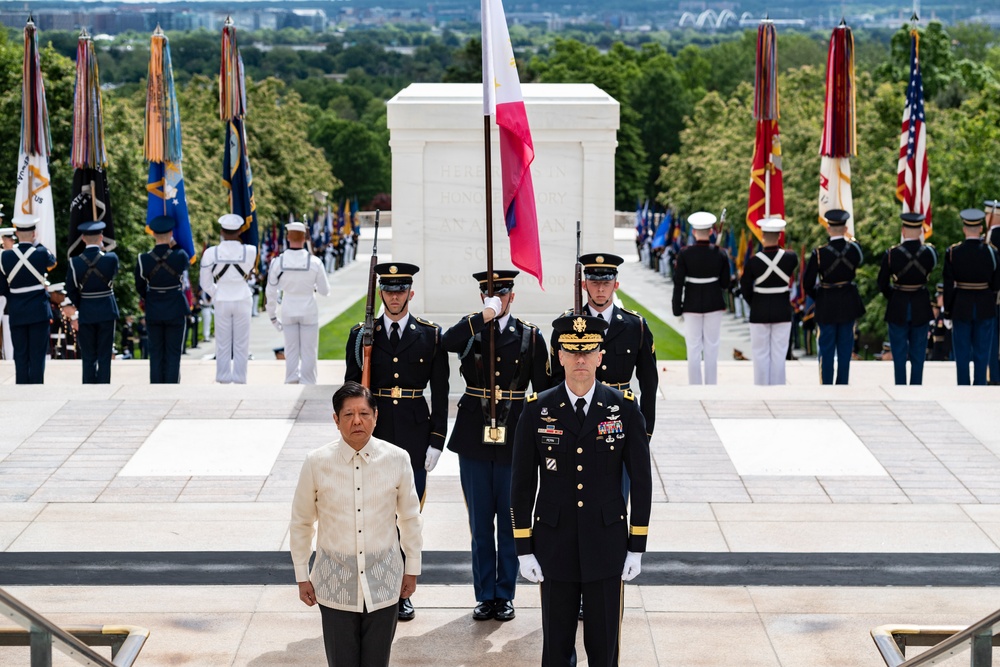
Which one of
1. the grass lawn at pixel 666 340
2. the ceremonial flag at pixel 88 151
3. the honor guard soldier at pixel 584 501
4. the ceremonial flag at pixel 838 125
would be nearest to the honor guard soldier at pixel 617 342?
the honor guard soldier at pixel 584 501

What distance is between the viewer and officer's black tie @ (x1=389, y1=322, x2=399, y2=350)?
7.30 meters

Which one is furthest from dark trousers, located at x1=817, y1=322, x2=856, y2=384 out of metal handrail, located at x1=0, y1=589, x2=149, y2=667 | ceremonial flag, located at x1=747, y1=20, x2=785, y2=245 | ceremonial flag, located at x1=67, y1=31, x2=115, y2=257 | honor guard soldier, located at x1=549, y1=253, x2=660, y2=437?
metal handrail, located at x1=0, y1=589, x2=149, y2=667

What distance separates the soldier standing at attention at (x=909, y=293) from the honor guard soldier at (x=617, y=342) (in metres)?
5.55

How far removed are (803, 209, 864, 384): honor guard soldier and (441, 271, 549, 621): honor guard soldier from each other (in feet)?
18.8

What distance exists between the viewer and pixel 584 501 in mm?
5691

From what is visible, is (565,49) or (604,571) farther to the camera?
(565,49)

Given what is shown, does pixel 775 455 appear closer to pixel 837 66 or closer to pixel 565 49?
pixel 837 66

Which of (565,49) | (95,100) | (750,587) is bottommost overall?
(750,587)

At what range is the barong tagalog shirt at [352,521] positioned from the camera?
5.36 metres

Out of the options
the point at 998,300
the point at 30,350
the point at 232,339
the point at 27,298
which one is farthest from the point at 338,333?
the point at 998,300

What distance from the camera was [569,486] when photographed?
5.71m

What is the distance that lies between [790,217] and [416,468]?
109 feet

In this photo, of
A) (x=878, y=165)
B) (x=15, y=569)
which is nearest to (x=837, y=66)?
(x=15, y=569)

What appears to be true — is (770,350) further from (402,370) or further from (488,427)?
(488,427)
